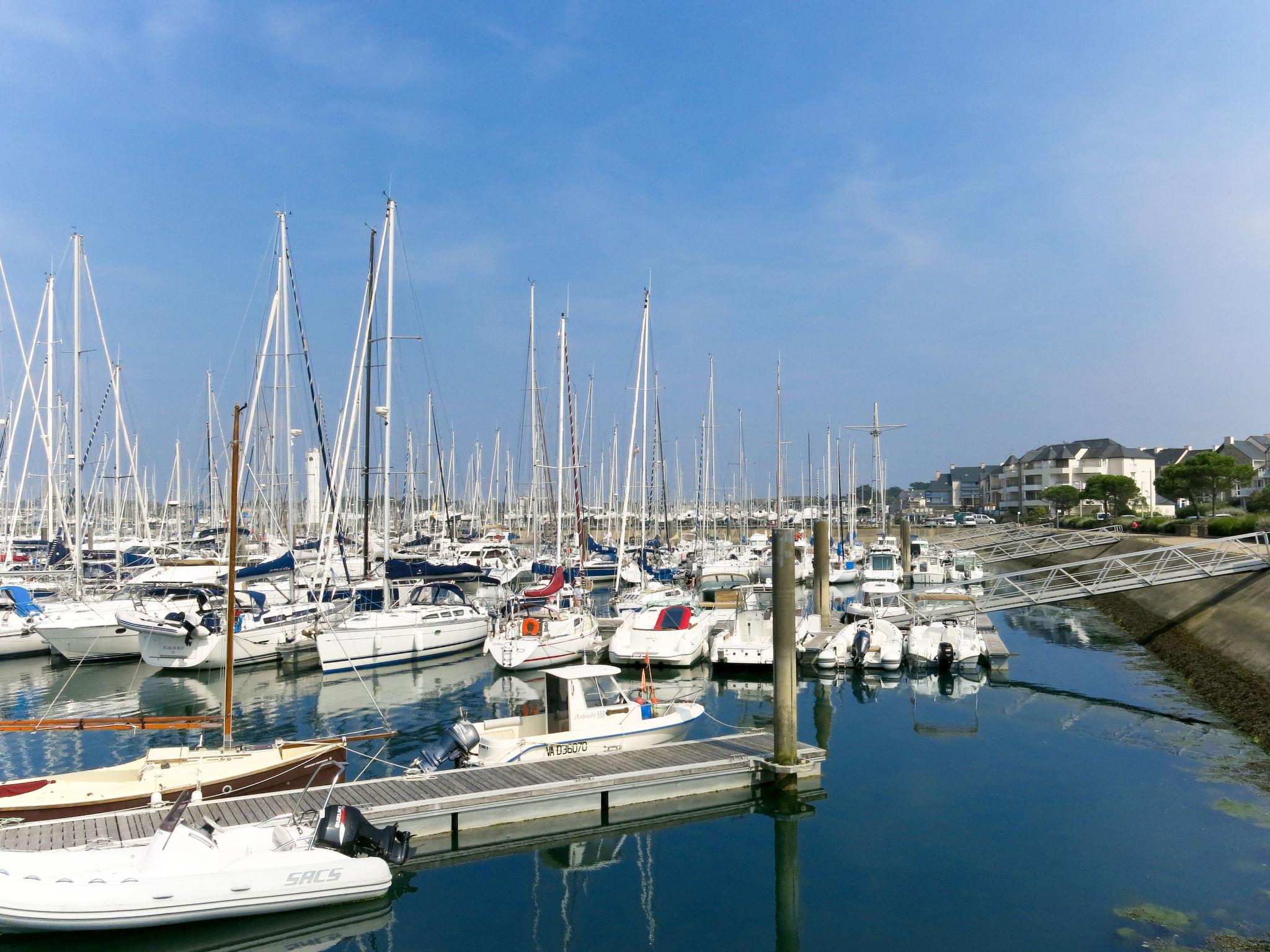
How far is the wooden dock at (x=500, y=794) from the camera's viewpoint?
572 inches


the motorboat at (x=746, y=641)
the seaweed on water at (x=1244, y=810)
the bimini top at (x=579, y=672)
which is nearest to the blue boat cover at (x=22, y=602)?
the motorboat at (x=746, y=641)

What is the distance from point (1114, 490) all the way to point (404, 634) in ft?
297

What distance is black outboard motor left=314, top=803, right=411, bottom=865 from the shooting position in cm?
1374

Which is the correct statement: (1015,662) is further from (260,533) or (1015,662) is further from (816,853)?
(260,533)

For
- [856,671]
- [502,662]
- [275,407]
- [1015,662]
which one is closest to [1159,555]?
[1015,662]

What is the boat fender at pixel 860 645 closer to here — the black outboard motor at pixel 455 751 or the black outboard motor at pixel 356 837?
the black outboard motor at pixel 455 751

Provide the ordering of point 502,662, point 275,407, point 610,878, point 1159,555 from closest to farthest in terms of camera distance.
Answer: point 610,878, point 502,662, point 275,407, point 1159,555

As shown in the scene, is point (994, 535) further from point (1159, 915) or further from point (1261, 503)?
point (1159, 915)

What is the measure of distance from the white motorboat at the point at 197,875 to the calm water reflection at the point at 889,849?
0.58 meters

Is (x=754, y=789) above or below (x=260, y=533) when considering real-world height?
below

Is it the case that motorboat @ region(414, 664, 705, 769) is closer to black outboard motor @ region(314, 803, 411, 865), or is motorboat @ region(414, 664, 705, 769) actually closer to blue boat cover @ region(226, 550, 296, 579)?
black outboard motor @ region(314, 803, 411, 865)

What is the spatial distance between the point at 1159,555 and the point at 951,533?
61876 millimetres

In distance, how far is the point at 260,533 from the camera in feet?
199

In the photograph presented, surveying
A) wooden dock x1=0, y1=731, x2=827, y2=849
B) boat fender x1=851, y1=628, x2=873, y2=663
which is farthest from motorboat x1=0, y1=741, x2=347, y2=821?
boat fender x1=851, y1=628, x2=873, y2=663
